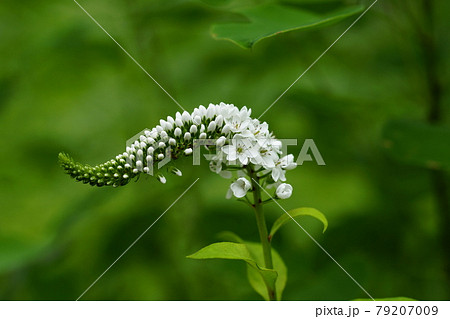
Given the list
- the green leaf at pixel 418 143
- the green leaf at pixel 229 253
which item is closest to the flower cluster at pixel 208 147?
the green leaf at pixel 229 253

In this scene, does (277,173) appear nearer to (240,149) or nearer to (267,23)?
(240,149)

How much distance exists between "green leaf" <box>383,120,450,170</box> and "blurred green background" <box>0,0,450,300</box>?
0.02 metres

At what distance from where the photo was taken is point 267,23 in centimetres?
121

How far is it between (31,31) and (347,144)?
138cm

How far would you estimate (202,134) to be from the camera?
3.07ft

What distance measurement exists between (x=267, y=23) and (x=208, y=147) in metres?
0.43

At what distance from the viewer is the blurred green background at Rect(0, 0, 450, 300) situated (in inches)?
63.7

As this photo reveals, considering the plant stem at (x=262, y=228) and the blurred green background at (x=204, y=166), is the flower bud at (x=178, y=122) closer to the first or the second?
the plant stem at (x=262, y=228)

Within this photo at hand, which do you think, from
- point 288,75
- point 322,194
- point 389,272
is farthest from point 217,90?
point 389,272

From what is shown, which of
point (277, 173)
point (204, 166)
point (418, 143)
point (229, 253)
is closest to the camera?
point (229, 253)

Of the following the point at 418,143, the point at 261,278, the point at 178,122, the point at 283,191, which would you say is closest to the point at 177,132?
the point at 178,122

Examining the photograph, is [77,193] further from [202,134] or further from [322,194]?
[202,134]

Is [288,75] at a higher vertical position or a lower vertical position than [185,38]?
lower

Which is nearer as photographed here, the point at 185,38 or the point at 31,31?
the point at 31,31
